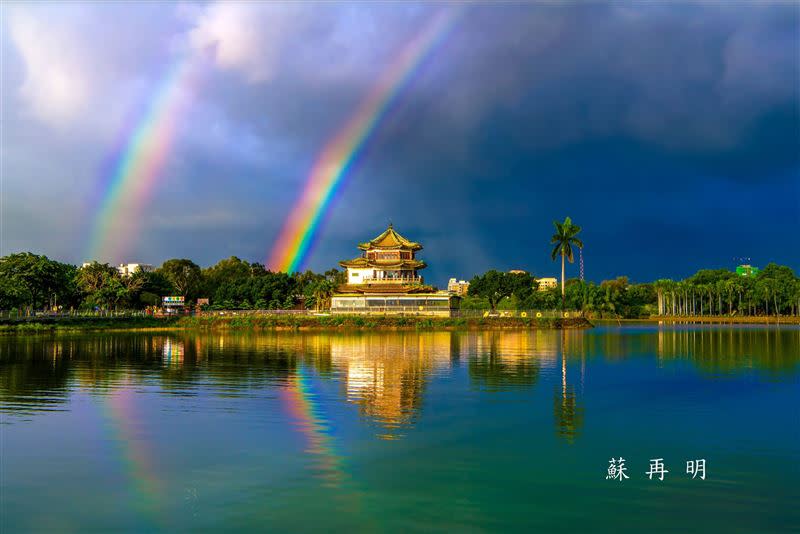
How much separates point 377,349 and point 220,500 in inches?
1264

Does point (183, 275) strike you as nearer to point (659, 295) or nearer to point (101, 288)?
point (101, 288)

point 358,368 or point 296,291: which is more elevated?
point 296,291

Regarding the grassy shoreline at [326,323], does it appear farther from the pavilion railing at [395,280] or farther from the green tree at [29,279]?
the pavilion railing at [395,280]

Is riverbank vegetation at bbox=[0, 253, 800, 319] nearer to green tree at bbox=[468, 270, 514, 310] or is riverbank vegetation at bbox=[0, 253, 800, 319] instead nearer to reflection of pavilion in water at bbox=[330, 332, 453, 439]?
green tree at bbox=[468, 270, 514, 310]

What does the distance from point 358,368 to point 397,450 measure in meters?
16.5

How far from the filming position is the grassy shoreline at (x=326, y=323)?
7162cm

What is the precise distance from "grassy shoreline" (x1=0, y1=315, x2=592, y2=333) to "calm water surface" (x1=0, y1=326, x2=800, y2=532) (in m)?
43.6

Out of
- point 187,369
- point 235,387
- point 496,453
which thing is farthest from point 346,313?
point 496,453

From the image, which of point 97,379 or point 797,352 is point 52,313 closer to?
point 97,379

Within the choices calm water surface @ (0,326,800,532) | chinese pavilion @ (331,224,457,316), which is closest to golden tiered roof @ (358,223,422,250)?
chinese pavilion @ (331,224,457,316)

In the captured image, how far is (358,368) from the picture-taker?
1189 inches

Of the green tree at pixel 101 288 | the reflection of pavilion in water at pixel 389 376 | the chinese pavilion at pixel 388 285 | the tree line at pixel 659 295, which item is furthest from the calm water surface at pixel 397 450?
the tree line at pixel 659 295

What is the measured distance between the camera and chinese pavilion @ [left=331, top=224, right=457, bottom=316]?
80875 millimetres

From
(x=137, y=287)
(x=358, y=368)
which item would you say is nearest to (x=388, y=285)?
(x=137, y=287)
